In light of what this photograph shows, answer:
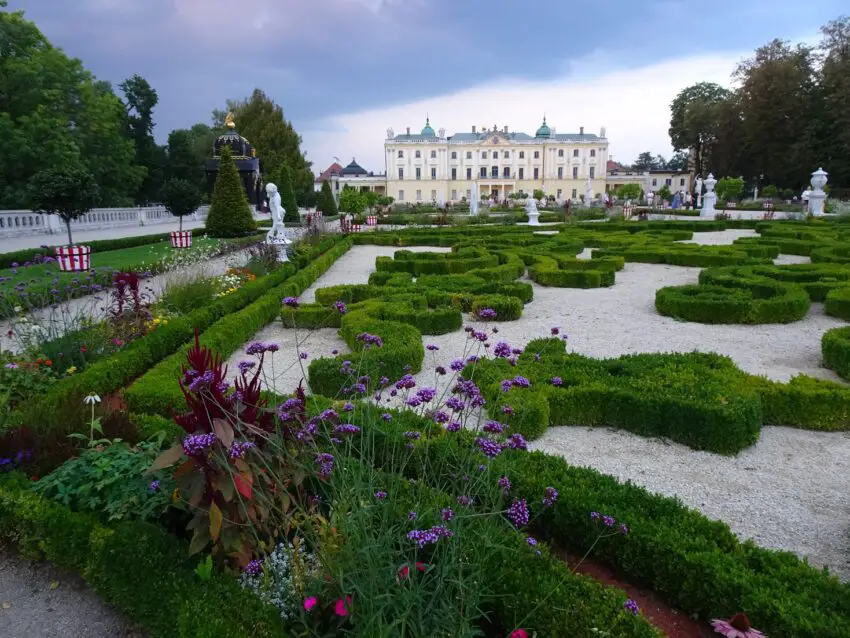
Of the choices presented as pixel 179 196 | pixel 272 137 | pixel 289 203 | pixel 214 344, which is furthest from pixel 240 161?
pixel 214 344

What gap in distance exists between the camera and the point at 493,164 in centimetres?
7012

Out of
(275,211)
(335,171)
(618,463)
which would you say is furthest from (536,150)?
(618,463)

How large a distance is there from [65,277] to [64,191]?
4315mm

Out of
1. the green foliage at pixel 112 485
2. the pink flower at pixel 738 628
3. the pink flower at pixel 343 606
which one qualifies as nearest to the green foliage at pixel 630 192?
the green foliage at pixel 112 485

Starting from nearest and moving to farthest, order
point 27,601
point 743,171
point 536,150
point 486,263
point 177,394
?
1. point 27,601
2. point 177,394
3. point 486,263
4. point 743,171
5. point 536,150

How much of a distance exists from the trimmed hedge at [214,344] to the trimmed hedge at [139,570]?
778mm

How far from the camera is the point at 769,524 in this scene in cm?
291

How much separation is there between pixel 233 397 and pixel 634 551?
1771 mm

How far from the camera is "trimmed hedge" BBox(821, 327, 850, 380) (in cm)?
489

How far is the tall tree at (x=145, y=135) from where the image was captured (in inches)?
1510

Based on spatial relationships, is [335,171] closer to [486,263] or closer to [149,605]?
[486,263]

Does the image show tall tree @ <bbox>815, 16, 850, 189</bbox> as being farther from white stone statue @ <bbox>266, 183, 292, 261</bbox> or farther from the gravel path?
the gravel path

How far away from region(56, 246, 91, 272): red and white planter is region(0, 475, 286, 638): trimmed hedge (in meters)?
8.43

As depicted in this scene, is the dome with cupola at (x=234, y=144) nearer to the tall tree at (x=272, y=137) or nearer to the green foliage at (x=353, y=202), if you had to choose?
the green foliage at (x=353, y=202)
